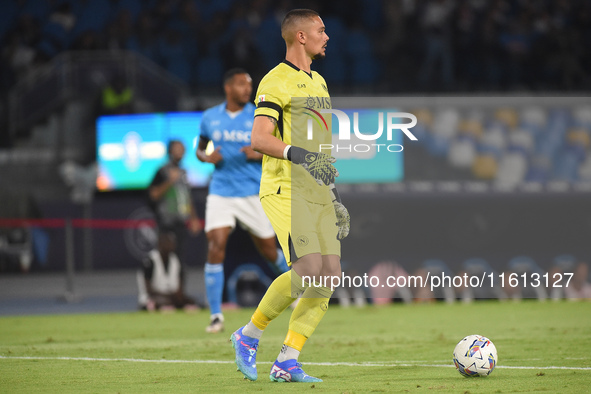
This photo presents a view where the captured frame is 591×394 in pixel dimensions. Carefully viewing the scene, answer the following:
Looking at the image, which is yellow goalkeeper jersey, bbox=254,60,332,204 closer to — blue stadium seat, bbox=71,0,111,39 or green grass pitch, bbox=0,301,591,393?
green grass pitch, bbox=0,301,591,393

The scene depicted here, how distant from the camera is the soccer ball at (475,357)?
612 centimetres

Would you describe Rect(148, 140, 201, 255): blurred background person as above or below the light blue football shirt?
below

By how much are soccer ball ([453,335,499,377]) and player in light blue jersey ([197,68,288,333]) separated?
3.90m

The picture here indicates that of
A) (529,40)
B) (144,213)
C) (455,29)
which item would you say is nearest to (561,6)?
(529,40)

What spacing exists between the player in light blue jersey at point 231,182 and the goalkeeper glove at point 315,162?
12.4ft

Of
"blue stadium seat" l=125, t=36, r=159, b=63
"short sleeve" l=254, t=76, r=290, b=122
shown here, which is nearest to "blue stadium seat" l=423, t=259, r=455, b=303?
"short sleeve" l=254, t=76, r=290, b=122

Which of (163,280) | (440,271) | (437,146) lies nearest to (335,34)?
(437,146)

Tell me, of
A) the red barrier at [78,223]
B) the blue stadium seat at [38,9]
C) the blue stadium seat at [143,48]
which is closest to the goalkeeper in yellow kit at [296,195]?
the red barrier at [78,223]

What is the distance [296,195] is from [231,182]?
3906mm

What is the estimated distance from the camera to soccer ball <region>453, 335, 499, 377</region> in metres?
6.12

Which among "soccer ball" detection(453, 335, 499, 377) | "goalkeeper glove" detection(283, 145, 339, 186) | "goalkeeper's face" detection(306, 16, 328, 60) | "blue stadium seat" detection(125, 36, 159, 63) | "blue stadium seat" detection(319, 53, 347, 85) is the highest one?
"goalkeeper's face" detection(306, 16, 328, 60)

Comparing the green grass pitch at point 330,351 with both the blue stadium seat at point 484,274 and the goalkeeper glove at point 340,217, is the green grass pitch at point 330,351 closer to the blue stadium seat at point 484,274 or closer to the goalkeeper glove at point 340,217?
A: the blue stadium seat at point 484,274

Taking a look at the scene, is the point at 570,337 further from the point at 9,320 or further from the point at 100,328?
the point at 9,320

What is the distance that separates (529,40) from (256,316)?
14.7m
